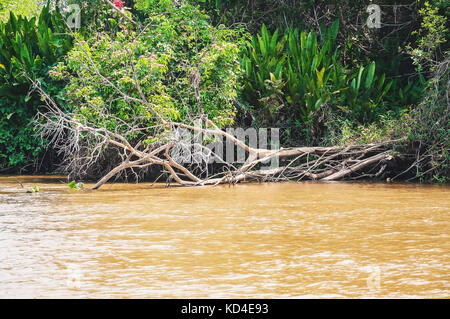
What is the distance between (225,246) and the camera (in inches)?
233

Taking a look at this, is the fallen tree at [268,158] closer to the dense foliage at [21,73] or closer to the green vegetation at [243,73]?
the green vegetation at [243,73]

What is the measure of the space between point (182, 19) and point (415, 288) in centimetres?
998

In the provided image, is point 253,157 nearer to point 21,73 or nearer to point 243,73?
point 243,73

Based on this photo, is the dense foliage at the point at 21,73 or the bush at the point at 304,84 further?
the dense foliage at the point at 21,73

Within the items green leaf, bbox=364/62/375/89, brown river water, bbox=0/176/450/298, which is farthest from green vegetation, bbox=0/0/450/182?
brown river water, bbox=0/176/450/298

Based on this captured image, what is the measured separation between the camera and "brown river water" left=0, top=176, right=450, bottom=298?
4.42 meters

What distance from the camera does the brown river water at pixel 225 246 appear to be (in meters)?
4.42

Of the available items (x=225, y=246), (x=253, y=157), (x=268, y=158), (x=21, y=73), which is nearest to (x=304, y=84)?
(x=268, y=158)

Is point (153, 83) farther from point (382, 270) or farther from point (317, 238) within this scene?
point (382, 270)

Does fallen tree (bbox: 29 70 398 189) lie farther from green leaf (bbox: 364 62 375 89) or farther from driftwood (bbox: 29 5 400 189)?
green leaf (bbox: 364 62 375 89)

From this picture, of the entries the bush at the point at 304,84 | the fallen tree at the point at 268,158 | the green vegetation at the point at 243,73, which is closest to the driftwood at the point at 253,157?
the fallen tree at the point at 268,158

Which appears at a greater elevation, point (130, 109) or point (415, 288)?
point (130, 109)
